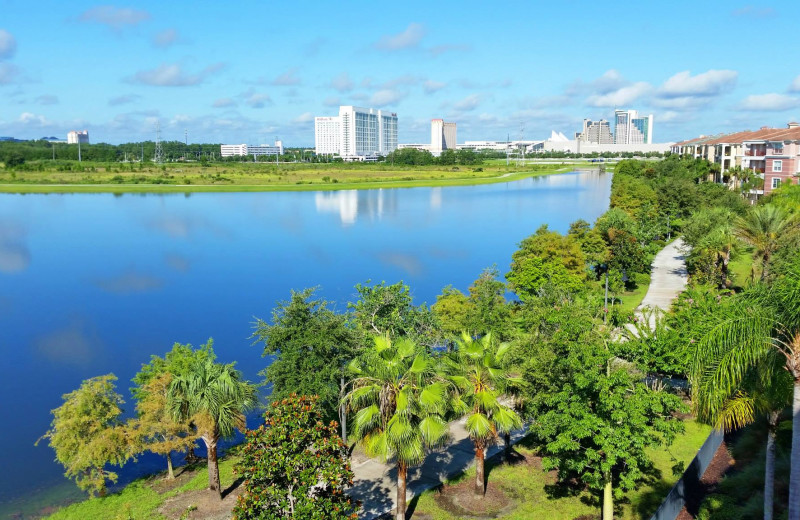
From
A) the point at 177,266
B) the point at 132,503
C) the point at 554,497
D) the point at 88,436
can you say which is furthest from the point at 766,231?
the point at 177,266

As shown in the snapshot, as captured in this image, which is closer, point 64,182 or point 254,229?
point 254,229

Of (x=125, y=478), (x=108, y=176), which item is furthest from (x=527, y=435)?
(x=108, y=176)

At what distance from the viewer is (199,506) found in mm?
15844

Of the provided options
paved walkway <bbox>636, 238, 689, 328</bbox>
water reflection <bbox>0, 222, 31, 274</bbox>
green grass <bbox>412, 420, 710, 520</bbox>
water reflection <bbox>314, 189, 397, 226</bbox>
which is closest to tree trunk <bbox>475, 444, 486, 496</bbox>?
green grass <bbox>412, 420, 710, 520</bbox>

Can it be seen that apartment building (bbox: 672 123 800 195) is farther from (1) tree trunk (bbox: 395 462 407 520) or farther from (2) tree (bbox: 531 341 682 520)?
(1) tree trunk (bbox: 395 462 407 520)

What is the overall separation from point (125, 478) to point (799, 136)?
5959cm

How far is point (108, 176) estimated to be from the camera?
410 ft

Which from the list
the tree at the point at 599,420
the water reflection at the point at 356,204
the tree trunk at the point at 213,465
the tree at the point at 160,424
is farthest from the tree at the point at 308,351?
the water reflection at the point at 356,204

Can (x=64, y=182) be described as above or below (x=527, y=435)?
above

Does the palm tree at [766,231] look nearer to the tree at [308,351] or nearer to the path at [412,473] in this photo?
the path at [412,473]

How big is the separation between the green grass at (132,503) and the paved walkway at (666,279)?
2084 centimetres

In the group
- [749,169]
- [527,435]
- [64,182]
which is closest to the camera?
[527,435]

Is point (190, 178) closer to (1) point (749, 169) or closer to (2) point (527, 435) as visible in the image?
(1) point (749, 169)

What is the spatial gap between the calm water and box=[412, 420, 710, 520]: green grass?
1263 centimetres
